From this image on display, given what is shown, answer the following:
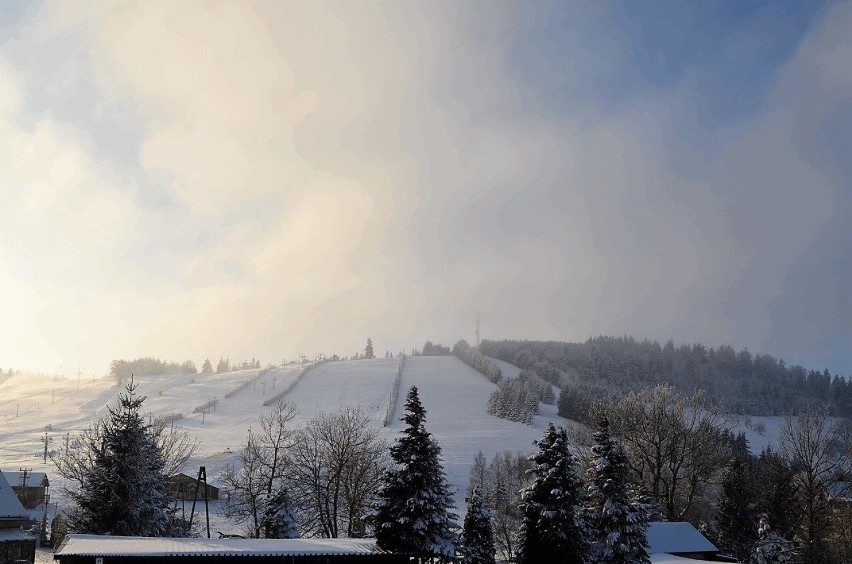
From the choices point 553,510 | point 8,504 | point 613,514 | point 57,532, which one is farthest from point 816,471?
point 57,532

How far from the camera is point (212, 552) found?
30.2 metres

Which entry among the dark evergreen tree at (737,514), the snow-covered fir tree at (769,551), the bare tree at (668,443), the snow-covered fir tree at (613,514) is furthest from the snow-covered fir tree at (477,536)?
the dark evergreen tree at (737,514)

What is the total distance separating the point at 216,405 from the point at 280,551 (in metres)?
159

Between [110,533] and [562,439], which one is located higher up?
[562,439]

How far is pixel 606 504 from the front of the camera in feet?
117

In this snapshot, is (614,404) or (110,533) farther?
(614,404)

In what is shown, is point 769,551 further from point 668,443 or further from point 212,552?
point 212,552

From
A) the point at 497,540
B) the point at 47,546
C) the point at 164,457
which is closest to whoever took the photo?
the point at 164,457

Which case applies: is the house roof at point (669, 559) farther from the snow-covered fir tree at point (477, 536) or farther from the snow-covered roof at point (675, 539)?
the snow-covered fir tree at point (477, 536)

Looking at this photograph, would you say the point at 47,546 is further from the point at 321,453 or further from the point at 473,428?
the point at 473,428

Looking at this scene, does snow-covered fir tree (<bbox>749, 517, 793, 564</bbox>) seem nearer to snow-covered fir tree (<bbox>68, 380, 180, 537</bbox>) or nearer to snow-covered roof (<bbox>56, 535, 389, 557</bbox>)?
snow-covered roof (<bbox>56, 535, 389, 557</bbox>)

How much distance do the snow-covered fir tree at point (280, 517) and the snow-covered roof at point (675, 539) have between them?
25364 millimetres

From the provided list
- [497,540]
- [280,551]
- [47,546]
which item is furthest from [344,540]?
[47,546]

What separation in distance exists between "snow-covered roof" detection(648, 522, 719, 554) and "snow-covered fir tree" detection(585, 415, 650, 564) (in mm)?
14020
